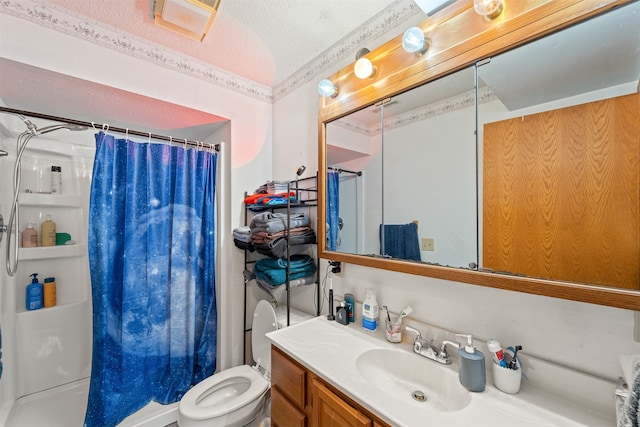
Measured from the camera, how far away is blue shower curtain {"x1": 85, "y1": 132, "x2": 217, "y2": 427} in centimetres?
146

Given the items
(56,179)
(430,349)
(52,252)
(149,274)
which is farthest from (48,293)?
(430,349)

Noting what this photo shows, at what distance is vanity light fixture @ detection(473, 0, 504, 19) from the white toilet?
1650 millimetres

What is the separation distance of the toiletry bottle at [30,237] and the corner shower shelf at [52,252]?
0.04m

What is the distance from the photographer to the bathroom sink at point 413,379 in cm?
85

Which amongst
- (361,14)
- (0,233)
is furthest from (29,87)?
(361,14)

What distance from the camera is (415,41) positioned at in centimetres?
98

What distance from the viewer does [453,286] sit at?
0.97 m

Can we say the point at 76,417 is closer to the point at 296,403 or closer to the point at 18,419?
the point at 18,419

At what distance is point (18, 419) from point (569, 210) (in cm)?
313

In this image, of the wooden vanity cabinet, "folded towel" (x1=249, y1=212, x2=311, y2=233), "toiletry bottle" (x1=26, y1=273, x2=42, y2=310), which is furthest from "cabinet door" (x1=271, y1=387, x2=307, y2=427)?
"toiletry bottle" (x1=26, y1=273, x2=42, y2=310)

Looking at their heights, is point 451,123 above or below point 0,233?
above

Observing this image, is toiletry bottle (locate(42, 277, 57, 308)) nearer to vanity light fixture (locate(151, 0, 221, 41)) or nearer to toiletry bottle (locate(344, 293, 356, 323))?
vanity light fixture (locate(151, 0, 221, 41))

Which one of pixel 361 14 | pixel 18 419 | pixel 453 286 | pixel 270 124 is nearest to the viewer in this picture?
pixel 453 286

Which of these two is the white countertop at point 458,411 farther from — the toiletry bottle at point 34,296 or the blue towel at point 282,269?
the toiletry bottle at point 34,296
